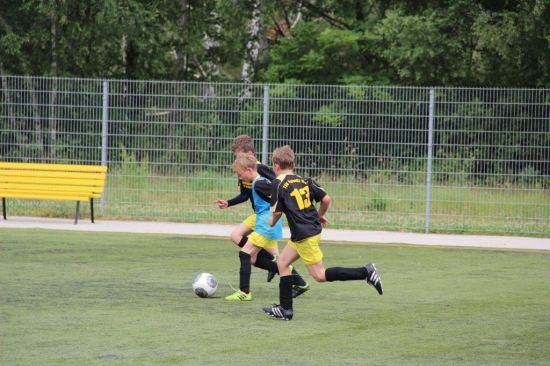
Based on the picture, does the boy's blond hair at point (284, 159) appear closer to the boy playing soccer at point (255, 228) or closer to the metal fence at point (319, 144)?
the boy playing soccer at point (255, 228)

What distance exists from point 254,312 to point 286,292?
0.48 metres

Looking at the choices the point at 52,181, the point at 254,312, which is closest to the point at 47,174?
the point at 52,181

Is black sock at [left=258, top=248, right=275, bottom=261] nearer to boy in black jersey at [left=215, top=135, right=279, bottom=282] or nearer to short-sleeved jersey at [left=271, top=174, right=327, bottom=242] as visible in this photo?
boy in black jersey at [left=215, top=135, right=279, bottom=282]

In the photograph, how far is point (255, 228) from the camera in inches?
379

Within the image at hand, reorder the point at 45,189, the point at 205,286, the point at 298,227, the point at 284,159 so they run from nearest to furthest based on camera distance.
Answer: the point at 298,227 → the point at 284,159 → the point at 205,286 → the point at 45,189

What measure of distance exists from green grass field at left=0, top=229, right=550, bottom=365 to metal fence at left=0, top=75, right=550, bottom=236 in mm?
2986

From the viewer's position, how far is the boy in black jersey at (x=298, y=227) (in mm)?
8453

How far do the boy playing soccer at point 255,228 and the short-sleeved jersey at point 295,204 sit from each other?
962mm

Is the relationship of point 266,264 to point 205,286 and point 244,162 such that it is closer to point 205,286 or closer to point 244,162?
point 205,286

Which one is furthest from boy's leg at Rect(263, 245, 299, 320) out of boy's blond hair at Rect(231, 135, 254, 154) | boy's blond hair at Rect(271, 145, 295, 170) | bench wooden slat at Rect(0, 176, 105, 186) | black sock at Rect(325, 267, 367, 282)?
bench wooden slat at Rect(0, 176, 105, 186)

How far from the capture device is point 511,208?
1628cm

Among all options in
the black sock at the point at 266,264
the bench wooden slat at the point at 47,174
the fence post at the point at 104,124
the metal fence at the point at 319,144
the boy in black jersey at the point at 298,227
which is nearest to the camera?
the boy in black jersey at the point at 298,227

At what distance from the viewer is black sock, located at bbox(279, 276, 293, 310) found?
8320mm

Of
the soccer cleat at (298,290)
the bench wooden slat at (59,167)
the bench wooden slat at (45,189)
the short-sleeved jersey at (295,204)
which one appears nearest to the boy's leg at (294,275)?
the soccer cleat at (298,290)
